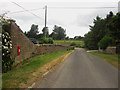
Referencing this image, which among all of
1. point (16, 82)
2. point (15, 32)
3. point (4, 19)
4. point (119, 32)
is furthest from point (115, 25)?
point (16, 82)

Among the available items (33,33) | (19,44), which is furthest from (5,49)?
(33,33)

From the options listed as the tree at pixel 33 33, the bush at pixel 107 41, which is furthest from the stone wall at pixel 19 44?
the tree at pixel 33 33

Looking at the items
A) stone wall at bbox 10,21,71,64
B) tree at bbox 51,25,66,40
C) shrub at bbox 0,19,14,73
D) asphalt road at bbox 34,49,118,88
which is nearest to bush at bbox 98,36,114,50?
asphalt road at bbox 34,49,118,88

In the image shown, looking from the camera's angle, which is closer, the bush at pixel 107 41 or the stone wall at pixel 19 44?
the stone wall at pixel 19 44

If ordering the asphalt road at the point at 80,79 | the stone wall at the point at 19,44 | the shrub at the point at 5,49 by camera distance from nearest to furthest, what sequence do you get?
1. the asphalt road at the point at 80,79
2. the shrub at the point at 5,49
3. the stone wall at the point at 19,44

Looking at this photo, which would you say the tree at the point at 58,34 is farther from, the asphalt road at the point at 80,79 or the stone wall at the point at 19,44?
the asphalt road at the point at 80,79

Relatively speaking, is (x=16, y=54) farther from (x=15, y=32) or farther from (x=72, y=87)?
(x=72, y=87)

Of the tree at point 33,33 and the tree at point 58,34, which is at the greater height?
the tree at point 58,34

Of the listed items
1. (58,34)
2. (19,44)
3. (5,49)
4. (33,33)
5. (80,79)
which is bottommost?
(80,79)

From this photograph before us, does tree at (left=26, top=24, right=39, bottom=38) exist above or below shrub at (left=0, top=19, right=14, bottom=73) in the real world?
above

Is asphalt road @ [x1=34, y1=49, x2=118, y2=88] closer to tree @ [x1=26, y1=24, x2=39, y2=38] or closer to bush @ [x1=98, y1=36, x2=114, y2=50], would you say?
bush @ [x1=98, y1=36, x2=114, y2=50]

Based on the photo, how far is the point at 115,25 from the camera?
17594 mm

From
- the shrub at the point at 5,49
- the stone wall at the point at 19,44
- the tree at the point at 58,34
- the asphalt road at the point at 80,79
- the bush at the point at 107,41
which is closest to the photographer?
the asphalt road at the point at 80,79

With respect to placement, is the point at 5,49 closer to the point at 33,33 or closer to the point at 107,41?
the point at 107,41
